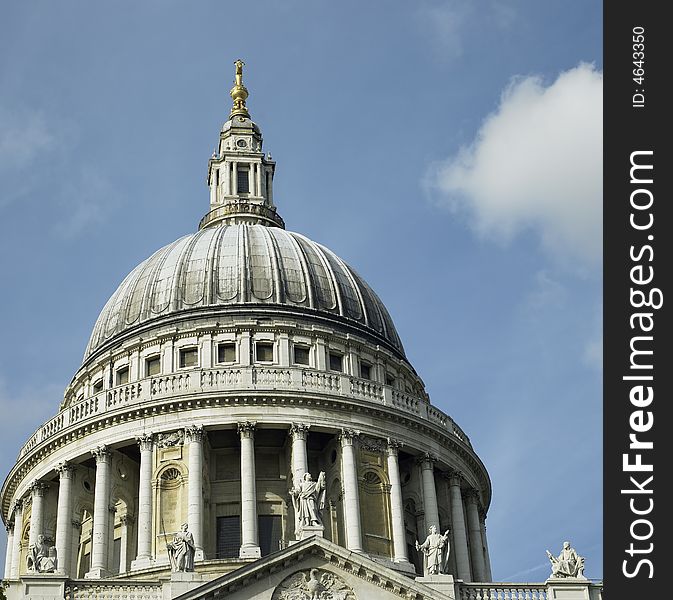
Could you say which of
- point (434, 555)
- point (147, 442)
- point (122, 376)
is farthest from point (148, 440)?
point (434, 555)

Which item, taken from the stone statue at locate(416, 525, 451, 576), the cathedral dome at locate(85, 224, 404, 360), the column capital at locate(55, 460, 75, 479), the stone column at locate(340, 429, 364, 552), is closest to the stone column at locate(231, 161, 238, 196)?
the cathedral dome at locate(85, 224, 404, 360)

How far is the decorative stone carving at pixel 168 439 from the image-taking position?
6209 centimetres

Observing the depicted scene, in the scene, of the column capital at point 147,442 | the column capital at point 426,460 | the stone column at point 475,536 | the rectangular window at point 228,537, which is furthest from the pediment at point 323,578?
the stone column at point 475,536

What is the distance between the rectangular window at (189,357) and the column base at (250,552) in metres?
11.5

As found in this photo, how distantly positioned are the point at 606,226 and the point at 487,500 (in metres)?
42.2

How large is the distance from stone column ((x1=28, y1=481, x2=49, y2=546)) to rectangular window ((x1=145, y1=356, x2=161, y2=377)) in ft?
23.4

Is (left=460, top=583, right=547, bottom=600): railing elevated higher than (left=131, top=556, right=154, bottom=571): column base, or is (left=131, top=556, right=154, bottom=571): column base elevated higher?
(left=131, top=556, right=154, bottom=571): column base

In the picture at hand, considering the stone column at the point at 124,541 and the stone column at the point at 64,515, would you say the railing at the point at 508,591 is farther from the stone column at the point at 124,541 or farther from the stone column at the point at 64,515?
the stone column at the point at 64,515

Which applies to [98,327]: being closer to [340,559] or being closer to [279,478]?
[279,478]

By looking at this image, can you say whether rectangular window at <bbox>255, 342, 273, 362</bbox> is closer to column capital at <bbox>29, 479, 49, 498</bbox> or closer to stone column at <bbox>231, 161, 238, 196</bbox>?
column capital at <bbox>29, 479, 49, 498</bbox>

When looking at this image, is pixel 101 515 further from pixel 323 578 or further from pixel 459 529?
pixel 323 578

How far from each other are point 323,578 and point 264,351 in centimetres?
2166

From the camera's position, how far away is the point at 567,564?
5031cm

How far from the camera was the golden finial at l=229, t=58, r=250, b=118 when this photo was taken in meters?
84.2
